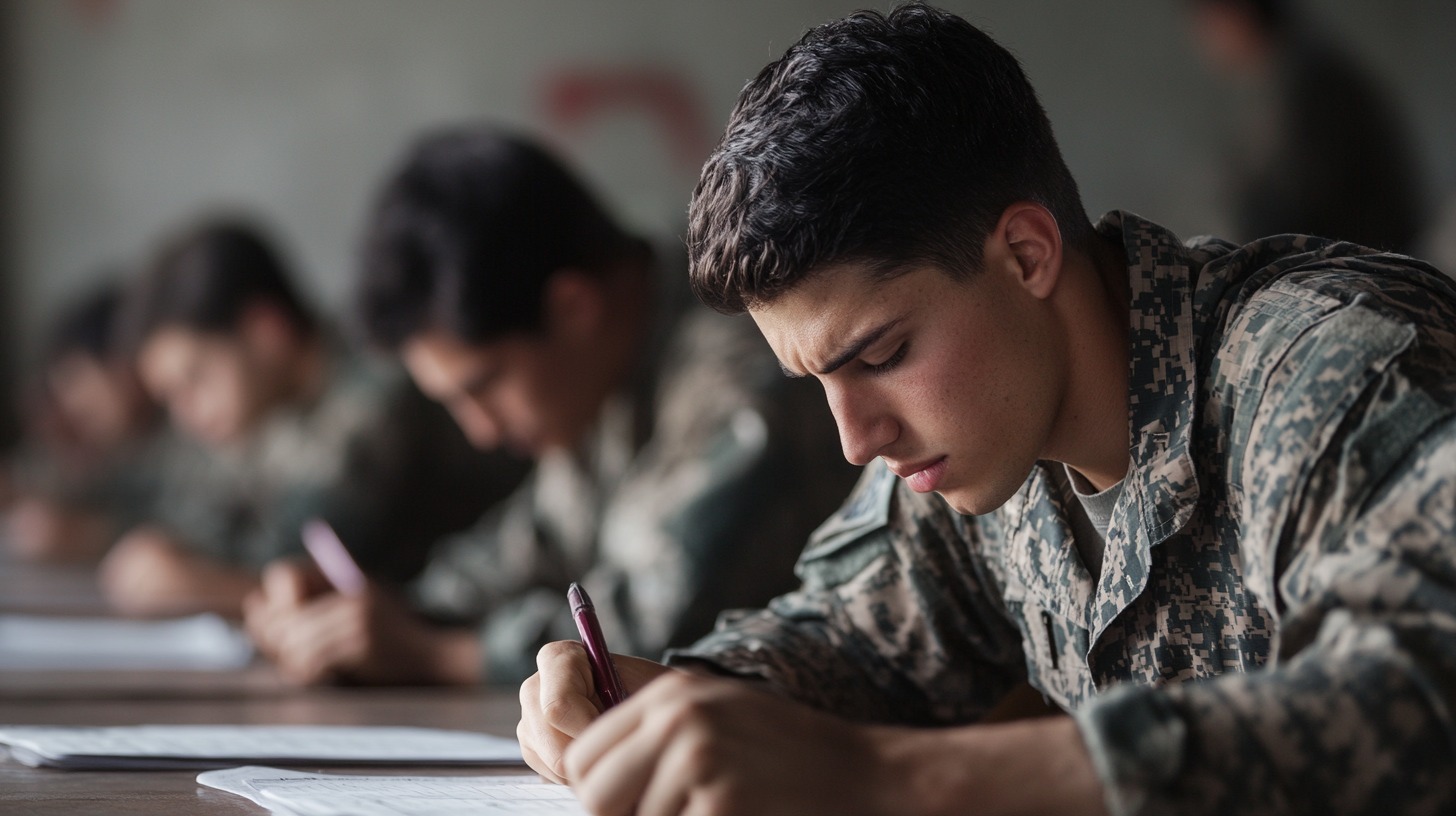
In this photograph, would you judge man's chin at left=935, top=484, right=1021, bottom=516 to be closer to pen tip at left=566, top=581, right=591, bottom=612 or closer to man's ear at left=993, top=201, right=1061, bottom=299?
man's ear at left=993, top=201, right=1061, bottom=299

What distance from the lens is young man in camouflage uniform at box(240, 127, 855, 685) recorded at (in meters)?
1.75

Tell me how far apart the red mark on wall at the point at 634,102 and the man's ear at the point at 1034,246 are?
280 centimetres

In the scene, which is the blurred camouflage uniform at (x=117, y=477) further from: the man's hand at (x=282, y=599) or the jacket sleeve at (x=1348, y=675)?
the jacket sleeve at (x=1348, y=675)

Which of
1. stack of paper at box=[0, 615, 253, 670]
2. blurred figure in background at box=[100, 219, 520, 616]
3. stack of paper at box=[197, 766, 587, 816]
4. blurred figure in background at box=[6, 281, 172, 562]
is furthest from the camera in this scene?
blurred figure in background at box=[6, 281, 172, 562]

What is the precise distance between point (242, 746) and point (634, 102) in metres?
3.03

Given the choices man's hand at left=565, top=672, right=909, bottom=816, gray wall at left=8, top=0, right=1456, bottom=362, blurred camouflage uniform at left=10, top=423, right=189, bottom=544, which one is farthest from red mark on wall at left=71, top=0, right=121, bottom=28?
man's hand at left=565, top=672, right=909, bottom=816

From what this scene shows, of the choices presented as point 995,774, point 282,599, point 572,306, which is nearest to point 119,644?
point 282,599

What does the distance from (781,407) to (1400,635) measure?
1187 mm

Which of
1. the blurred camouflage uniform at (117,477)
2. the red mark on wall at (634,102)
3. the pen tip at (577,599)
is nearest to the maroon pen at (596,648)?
the pen tip at (577,599)

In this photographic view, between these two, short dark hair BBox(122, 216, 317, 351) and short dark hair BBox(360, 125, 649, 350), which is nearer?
short dark hair BBox(360, 125, 649, 350)

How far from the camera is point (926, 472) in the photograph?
94cm

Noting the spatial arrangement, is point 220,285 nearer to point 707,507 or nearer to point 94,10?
point 707,507

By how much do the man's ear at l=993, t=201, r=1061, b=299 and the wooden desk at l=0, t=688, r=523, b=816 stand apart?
0.48m

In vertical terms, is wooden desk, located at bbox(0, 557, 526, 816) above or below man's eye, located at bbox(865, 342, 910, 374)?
below
